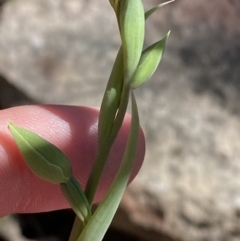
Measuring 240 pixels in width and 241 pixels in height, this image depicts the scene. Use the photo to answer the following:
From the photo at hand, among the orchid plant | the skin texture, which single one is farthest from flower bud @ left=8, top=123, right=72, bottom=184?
the skin texture

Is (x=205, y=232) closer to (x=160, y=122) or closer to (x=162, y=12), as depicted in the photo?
(x=160, y=122)

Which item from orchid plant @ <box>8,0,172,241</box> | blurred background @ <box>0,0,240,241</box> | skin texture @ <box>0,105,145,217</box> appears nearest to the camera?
orchid plant @ <box>8,0,172,241</box>

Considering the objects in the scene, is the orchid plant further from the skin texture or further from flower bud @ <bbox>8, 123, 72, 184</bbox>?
the skin texture

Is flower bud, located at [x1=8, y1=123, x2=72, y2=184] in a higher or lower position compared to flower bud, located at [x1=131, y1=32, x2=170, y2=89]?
lower

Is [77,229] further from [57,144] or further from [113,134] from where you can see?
[57,144]

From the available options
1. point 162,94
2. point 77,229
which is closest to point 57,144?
point 77,229
